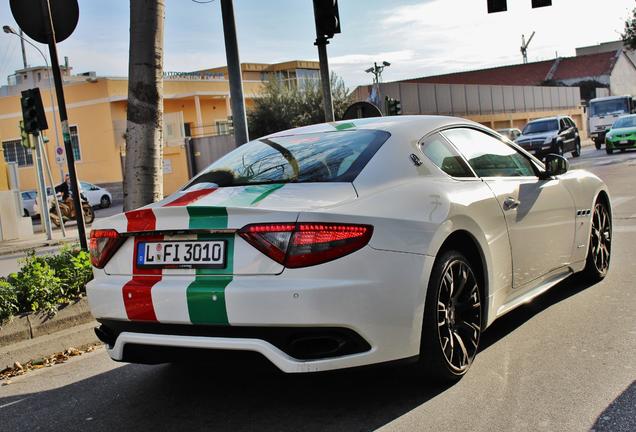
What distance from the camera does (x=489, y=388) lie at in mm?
3828

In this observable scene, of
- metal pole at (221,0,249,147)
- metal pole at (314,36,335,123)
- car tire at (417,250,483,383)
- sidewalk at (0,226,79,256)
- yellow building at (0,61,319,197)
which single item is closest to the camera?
car tire at (417,250,483,383)

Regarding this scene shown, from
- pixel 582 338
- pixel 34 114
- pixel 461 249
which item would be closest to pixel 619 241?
pixel 582 338

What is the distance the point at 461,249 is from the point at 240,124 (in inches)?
251

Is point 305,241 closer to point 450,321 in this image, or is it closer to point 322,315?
point 322,315

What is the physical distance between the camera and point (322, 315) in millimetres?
3238

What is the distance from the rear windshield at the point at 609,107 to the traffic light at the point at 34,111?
29733 mm

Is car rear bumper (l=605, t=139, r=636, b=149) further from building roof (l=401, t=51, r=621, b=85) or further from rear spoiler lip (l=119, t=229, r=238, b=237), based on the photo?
building roof (l=401, t=51, r=621, b=85)

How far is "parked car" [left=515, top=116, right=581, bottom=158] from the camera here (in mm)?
28359

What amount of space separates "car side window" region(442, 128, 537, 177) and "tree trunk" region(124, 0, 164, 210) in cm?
366

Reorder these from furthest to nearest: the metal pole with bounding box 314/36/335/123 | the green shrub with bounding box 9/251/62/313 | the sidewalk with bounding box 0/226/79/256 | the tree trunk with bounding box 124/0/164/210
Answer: the sidewalk with bounding box 0/226/79/256 < the metal pole with bounding box 314/36/335/123 < the tree trunk with bounding box 124/0/164/210 < the green shrub with bounding box 9/251/62/313

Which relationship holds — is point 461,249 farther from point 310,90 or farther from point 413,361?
point 310,90

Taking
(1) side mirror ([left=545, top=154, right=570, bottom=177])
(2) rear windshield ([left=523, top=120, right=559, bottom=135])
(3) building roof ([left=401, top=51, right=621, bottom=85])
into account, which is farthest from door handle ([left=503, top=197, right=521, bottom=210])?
(3) building roof ([left=401, top=51, right=621, bottom=85])

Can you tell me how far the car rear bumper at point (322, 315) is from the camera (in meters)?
3.25

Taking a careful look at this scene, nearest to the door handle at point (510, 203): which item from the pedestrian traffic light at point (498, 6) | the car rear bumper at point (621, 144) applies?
the pedestrian traffic light at point (498, 6)
